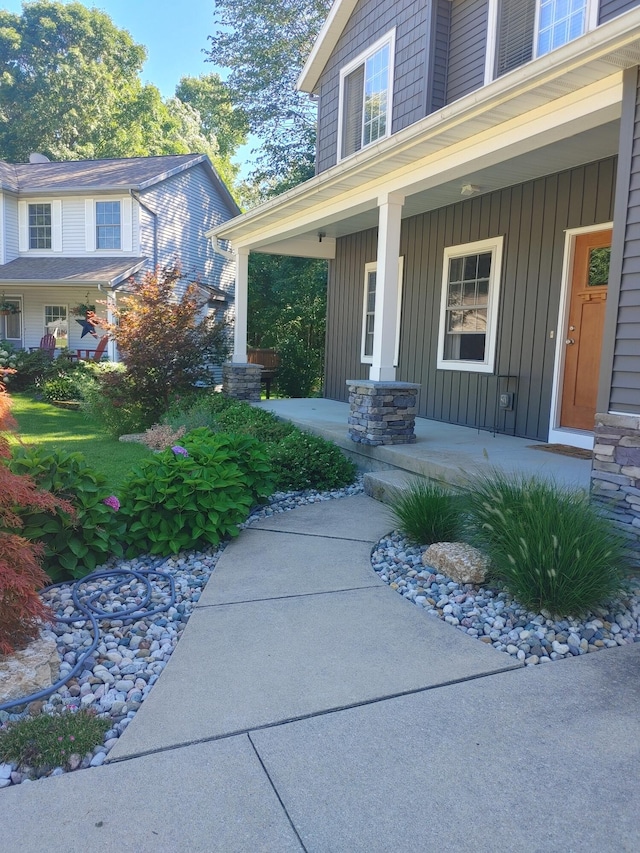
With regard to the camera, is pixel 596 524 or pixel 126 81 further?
pixel 126 81

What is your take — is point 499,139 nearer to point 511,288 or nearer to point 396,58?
point 511,288

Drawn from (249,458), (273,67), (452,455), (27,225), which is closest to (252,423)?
(249,458)

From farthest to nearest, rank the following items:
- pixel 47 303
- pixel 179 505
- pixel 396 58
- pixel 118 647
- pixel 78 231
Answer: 1. pixel 47 303
2. pixel 78 231
3. pixel 396 58
4. pixel 179 505
5. pixel 118 647

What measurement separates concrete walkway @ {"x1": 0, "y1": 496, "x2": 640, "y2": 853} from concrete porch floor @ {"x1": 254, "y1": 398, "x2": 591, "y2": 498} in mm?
1703

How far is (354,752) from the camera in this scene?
2.19 meters

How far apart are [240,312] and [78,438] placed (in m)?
3.23

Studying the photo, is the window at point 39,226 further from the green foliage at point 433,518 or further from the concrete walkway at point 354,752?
the concrete walkway at point 354,752

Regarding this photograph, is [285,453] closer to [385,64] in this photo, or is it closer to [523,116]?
[523,116]

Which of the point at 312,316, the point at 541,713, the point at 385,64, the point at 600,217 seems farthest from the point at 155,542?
the point at 312,316

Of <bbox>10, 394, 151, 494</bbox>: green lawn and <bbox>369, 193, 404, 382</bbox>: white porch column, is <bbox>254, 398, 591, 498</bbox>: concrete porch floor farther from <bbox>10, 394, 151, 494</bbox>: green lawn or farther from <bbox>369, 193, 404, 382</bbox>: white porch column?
<bbox>10, 394, 151, 494</bbox>: green lawn

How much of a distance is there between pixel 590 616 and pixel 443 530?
128cm

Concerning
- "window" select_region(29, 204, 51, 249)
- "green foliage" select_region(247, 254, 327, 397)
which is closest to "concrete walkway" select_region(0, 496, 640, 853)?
"green foliage" select_region(247, 254, 327, 397)

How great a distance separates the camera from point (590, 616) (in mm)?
3256

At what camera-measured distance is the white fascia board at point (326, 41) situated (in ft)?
31.0
